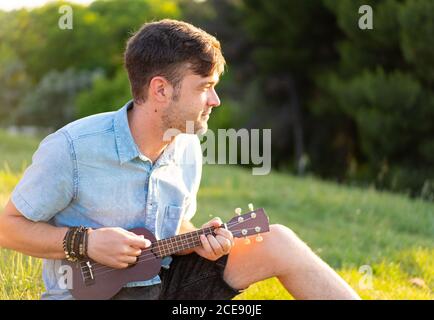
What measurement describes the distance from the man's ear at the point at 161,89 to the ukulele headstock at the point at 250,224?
585 millimetres

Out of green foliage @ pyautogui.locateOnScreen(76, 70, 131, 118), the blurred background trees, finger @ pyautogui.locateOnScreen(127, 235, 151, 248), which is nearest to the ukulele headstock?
finger @ pyautogui.locateOnScreen(127, 235, 151, 248)

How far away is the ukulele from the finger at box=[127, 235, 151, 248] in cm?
7

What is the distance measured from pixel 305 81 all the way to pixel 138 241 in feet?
72.5

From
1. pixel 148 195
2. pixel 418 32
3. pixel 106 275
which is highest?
pixel 148 195

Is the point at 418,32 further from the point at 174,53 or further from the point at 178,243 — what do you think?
the point at 178,243

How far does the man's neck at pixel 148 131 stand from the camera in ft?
10.4

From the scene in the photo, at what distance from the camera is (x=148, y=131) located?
3.18 meters

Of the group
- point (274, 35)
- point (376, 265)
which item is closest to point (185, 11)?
point (274, 35)

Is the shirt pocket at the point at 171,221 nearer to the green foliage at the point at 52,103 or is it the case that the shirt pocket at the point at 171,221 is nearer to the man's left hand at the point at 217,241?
the man's left hand at the point at 217,241

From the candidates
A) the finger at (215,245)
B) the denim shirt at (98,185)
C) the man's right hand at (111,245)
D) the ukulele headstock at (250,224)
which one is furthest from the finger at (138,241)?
the ukulele headstock at (250,224)

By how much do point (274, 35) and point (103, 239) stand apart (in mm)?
21056
